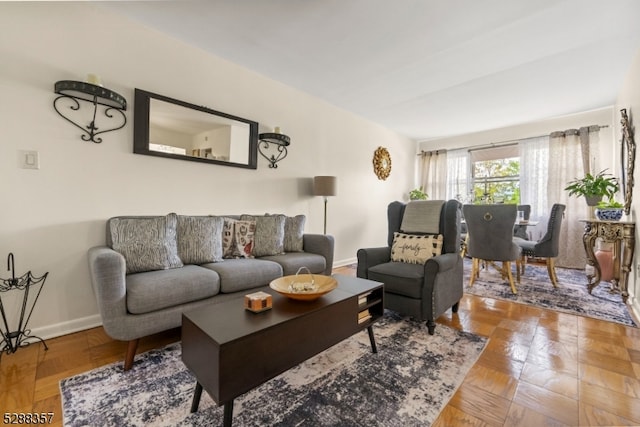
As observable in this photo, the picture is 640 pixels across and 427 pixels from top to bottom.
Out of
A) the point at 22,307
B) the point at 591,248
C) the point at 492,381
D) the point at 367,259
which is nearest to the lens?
the point at 492,381

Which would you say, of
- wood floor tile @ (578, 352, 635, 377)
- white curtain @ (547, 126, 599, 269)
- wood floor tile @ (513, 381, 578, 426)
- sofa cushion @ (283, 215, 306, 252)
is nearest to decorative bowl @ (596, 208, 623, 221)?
white curtain @ (547, 126, 599, 269)

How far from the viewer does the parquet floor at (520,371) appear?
1214mm

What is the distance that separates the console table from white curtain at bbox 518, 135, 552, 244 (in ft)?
5.21

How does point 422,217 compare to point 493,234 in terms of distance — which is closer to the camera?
point 422,217

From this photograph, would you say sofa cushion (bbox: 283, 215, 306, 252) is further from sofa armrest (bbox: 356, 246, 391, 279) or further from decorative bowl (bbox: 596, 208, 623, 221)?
decorative bowl (bbox: 596, 208, 623, 221)

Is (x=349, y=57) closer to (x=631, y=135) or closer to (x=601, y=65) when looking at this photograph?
(x=601, y=65)

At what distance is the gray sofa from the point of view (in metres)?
1.53

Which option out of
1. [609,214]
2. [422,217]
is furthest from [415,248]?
[609,214]

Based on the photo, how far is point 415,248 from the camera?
7.61ft

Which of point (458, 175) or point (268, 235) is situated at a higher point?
point (458, 175)

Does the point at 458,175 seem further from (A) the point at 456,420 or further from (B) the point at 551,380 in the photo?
(A) the point at 456,420

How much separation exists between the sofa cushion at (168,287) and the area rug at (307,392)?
331mm

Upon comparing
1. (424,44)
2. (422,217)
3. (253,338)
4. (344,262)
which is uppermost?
(424,44)

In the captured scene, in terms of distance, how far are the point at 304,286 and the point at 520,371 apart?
4.36 ft
